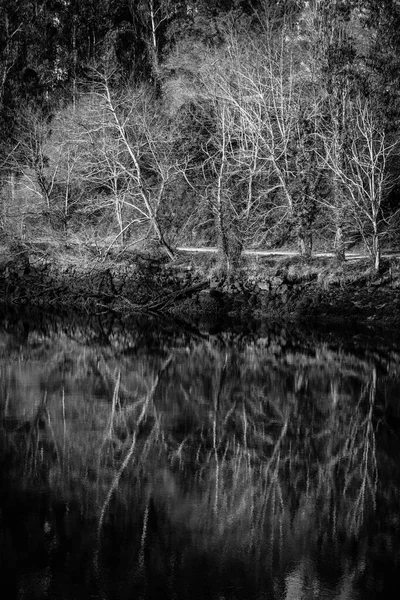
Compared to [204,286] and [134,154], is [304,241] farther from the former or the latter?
[134,154]

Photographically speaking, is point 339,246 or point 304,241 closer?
point 339,246

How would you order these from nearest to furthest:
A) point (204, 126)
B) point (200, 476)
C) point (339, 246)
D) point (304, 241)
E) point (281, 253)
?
point (200, 476)
point (339, 246)
point (304, 241)
point (281, 253)
point (204, 126)

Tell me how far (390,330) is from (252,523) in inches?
723

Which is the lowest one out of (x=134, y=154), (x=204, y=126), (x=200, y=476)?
(x=200, y=476)

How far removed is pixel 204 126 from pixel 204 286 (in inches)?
408

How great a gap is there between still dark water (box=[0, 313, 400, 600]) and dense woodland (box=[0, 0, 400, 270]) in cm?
1306

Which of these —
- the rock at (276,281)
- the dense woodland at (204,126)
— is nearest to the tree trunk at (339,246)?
the dense woodland at (204,126)

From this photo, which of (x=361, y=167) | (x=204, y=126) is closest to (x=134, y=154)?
(x=204, y=126)

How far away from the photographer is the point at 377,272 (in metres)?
31.7

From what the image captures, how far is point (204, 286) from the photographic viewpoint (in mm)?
34875

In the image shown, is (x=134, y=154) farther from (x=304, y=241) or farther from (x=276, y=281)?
(x=276, y=281)

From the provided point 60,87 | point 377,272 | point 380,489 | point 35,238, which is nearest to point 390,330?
point 377,272

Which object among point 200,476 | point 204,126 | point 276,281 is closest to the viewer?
point 200,476

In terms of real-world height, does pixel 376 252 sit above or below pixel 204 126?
below
